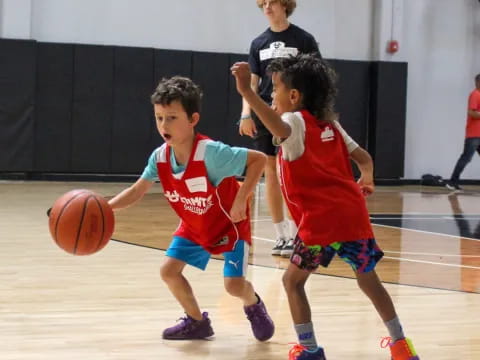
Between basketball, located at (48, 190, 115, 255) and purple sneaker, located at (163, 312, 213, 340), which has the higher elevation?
basketball, located at (48, 190, 115, 255)

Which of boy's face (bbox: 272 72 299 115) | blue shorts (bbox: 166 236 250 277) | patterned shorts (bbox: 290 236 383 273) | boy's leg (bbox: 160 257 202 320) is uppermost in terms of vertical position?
boy's face (bbox: 272 72 299 115)

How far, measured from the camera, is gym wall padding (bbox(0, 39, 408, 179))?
37.6 ft

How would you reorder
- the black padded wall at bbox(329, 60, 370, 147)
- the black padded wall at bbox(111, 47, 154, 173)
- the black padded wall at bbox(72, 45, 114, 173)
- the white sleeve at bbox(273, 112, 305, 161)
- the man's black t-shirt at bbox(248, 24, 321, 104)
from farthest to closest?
the black padded wall at bbox(329, 60, 370, 147), the black padded wall at bbox(111, 47, 154, 173), the black padded wall at bbox(72, 45, 114, 173), the man's black t-shirt at bbox(248, 24, 321, 104), the white sleeve at bbox(273, 112, 305, 161)

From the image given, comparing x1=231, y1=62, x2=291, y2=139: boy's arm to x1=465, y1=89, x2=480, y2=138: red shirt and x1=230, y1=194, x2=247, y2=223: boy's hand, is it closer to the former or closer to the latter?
x1=230, y1=194, x2=247, y2=223: boy's hand

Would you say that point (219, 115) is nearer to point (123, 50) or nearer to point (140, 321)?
point (123, 50)

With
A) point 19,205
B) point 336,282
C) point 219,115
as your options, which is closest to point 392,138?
point 219,115

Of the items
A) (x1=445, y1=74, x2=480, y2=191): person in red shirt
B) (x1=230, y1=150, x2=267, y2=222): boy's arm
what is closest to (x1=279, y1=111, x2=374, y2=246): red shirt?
(x1=230, y1=150, x2=267, y2=222): boy's arm

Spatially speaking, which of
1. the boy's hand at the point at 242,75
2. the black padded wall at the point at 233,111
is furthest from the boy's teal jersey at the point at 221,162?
the black padded wall at the point at 233,111

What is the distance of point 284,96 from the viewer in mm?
3299

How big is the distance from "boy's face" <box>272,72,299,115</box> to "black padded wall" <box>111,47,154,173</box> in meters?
8.74

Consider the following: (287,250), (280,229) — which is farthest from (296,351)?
(280,229)

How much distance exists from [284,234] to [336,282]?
1.03 m

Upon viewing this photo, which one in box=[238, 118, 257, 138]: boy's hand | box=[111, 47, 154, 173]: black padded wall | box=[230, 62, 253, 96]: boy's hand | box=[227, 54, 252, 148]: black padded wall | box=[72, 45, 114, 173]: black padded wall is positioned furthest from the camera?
box=[227, 54, 252, 148]: black padded wall

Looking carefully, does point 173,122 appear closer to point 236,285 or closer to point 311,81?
point 311,81
